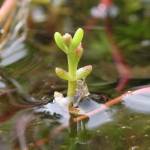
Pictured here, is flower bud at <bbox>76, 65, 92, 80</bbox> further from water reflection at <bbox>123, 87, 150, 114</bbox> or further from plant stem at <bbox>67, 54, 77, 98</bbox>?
water reflection at <bbox>123, 87, 150, 114</bbox>

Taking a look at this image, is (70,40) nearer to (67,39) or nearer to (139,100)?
(67,39)

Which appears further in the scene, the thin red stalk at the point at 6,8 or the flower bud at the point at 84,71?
the thin red stalk at the point at 6,8

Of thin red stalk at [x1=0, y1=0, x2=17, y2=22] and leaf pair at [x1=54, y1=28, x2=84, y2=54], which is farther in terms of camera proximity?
thin red stalk at [x1=0, y1=0, x2=17, y2=22]

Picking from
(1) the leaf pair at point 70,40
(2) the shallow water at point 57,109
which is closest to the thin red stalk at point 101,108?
(2) the shallow water at point 57,109

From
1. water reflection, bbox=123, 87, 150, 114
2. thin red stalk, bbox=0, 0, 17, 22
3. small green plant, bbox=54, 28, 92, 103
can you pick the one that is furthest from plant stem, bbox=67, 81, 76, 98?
thin red stalk, bbox=0, 0, 17, 22

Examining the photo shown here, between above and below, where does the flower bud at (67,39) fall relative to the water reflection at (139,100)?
above

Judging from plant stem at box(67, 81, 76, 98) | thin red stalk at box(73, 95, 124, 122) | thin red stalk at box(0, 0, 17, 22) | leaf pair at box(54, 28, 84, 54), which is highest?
thin red stalk at box(0, 0, 17, 22)

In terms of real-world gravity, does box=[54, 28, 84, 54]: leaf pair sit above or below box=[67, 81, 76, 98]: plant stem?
above

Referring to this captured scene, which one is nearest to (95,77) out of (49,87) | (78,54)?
(49,87)

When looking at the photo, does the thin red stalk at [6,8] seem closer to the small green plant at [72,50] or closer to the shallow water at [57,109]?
the shallow water at [57,109]

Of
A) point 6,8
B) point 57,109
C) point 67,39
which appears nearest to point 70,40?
point 67,39
